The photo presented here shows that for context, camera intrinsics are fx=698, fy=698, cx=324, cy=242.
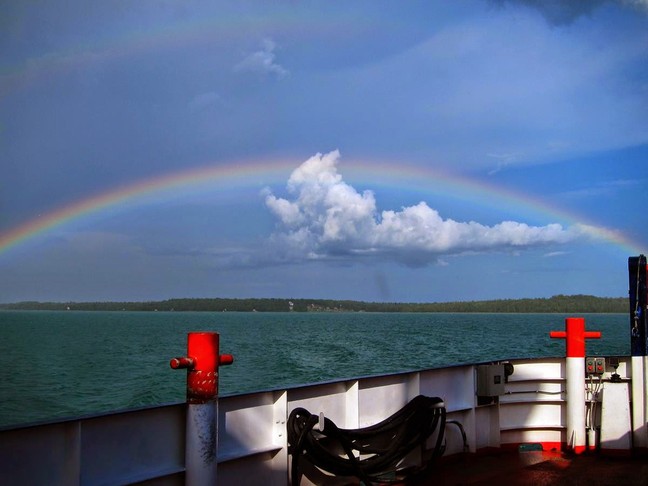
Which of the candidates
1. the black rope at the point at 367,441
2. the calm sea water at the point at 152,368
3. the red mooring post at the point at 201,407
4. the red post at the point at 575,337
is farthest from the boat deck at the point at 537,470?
the calm sea water at the point at 152,368

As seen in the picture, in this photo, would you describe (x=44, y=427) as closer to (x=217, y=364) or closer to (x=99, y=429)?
(x=99, y=429)

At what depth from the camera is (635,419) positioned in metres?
7.88

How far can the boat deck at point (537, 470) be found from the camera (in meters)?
6.48

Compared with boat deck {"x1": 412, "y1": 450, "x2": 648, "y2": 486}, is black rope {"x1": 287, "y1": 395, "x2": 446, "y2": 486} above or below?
above

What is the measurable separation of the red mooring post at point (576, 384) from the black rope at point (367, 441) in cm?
A: 185

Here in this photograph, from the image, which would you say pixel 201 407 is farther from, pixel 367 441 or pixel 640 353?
pixel 640 353

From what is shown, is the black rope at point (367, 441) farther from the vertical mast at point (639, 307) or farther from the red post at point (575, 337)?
the vertical mast at point (639, 307)

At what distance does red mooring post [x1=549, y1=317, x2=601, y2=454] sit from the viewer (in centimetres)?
784

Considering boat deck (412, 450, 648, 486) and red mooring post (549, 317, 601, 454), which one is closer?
boat deck (412, 450, 648, 486)

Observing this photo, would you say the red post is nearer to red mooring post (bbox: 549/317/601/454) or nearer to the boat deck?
red mooring post (bbox: 549/317/601/454)

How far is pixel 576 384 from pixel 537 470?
1.34 meters

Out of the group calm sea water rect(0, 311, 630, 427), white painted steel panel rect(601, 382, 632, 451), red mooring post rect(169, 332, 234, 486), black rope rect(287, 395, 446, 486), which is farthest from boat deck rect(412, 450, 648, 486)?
calm sea water rect(0, 311, 630, 427)

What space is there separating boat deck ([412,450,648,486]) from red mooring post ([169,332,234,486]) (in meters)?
2.69

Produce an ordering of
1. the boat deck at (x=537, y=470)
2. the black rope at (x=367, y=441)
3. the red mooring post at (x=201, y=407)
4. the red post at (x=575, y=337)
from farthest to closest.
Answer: the red post at (x=575, y=337) < the boat deck at (x=537, y=470) < the black rope at (x=367, y=441) < the red mooring post at (x=201, y=407)
